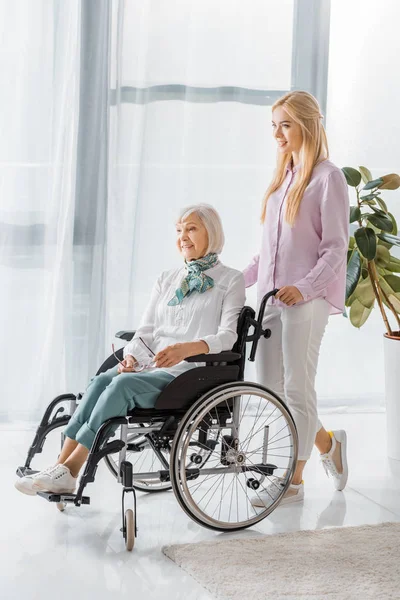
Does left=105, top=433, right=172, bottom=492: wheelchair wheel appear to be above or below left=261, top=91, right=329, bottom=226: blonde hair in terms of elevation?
below

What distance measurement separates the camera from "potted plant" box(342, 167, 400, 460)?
3551 millimetres

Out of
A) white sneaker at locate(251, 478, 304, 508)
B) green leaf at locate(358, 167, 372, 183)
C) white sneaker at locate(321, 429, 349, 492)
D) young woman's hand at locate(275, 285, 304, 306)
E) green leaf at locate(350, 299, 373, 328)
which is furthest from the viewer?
green leaf at locate(350, 299, 373, 328)

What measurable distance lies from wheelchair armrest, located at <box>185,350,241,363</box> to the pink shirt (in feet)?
0.99

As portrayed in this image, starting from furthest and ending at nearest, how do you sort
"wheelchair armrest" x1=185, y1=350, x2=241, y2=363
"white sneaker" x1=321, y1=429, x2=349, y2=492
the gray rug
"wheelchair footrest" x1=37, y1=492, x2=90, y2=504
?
"white sneaker" x1=321, y1=429, x2=349, y2=492 < "wheelchair armrest" x1=185, y1=350, x2=241, y2=363 < "wheelchair footrest" x1=37, y1=492, x2=90, y2=504 < the gray rug

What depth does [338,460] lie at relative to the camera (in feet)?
10.4

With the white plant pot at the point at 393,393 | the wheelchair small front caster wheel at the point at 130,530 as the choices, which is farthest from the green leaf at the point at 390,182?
the wheelchair small front caster wheel at the point at 130,530

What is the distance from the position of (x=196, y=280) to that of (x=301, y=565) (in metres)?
0.94

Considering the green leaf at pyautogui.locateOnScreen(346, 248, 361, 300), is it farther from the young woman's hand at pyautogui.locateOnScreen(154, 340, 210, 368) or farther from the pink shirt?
the young woman's hand at pyautogui.locateOnScreen(154, 340, 210, 368)

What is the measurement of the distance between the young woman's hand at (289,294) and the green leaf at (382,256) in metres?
0.97

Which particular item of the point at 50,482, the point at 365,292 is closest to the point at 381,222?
the point at 365,292

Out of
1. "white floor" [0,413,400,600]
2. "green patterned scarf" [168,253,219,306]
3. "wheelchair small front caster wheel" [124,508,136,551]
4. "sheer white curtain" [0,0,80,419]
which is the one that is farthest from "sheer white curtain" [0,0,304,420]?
"wheelchair small front caster wheel" [124,508,136,551]

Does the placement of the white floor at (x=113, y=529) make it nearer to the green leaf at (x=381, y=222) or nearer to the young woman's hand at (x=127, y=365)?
the young woman's hand at (x=127, y=365)

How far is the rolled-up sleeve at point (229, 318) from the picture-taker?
107 inches

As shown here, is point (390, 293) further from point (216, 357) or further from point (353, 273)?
point (216, 357)
